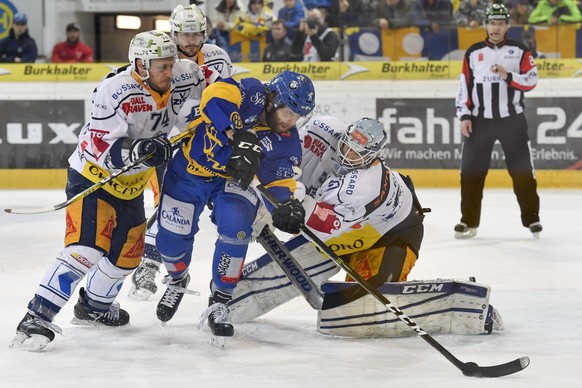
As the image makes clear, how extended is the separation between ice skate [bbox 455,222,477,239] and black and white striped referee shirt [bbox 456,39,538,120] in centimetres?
76

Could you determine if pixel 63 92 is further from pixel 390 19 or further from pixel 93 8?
pixel 390 19

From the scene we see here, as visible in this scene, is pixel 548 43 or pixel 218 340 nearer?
pixel 218 340

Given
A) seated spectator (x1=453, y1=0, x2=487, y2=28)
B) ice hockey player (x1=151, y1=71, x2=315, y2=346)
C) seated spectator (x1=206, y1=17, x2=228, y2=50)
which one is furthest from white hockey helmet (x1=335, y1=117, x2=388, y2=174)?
seated spectator (x1=206, y1=17, x2=228, y2=50)

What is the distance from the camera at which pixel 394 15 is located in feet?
29.4

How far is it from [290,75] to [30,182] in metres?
5.78

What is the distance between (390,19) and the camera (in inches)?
353

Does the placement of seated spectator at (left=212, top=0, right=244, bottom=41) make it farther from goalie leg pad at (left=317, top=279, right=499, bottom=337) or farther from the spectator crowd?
goalie leg pad at (left=317, top=279, right=499, bottom=337)

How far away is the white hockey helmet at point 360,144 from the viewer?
382 centimetres

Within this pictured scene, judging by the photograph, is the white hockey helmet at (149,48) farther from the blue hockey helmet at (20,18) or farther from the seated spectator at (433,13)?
the blue hockey helmet at (20,18)

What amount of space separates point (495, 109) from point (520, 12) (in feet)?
7.93

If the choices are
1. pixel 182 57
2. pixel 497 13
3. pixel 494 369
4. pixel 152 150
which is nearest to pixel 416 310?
pixel 494 369

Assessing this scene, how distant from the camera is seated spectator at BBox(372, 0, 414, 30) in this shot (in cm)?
894

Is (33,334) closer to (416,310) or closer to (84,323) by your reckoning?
(84,323)

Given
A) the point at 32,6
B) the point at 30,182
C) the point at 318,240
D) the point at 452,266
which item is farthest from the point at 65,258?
the point at 32,6
